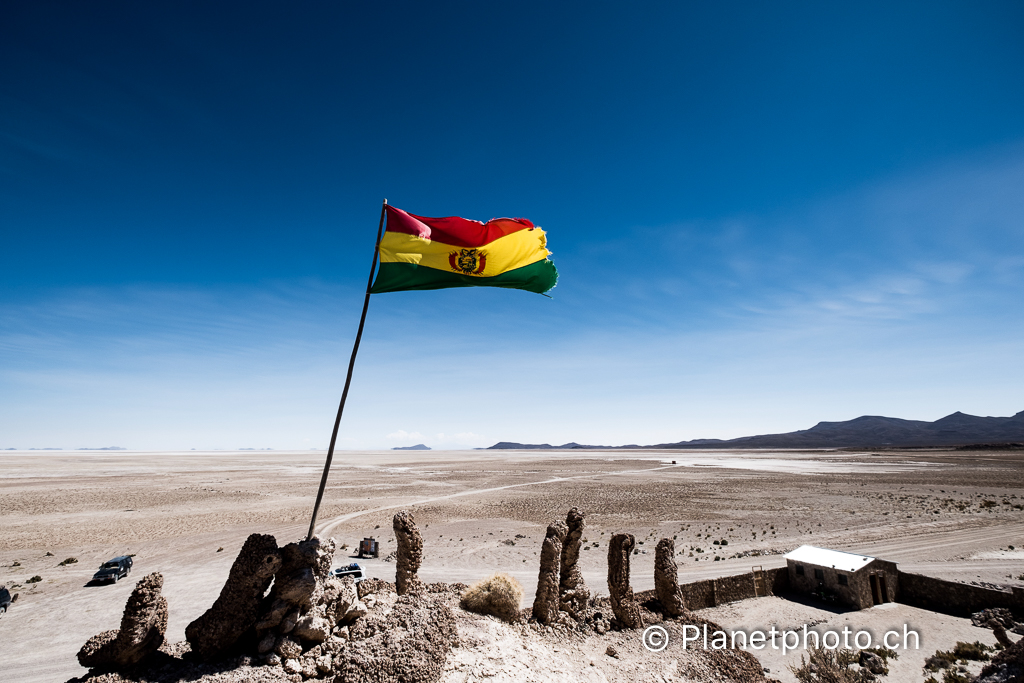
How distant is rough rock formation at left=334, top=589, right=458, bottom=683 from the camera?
1047 cm

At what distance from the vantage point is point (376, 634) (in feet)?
37.6

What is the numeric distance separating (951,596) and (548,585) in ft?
67.2

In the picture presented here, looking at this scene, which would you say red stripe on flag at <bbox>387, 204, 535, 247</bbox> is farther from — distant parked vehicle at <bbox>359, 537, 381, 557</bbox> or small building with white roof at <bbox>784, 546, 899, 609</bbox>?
distant parked vehicle at <bbox>359, 537, 381, 557</bbox>

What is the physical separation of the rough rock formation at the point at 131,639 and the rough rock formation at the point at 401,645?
387cm

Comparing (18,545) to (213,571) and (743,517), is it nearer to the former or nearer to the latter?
(213,571)

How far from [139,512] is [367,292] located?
55.3 m

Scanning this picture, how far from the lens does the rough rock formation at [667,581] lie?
1881 centimetres

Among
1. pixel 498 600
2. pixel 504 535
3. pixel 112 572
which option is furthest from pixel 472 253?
pixel 504 535

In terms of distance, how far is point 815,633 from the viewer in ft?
65.3

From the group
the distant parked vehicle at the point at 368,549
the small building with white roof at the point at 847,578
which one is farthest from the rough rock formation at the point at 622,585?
the distant parked vehicle at the point at 368,549

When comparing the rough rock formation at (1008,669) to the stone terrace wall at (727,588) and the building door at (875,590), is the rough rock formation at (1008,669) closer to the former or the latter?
the stone terrace wall at (727,588)

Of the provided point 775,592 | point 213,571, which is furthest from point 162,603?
point 775,592

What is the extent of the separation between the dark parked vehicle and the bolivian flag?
2879 cm

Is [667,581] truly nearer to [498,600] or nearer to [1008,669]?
[498,600]
